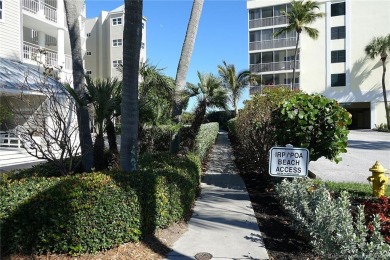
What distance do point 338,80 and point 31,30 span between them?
33.7 meters

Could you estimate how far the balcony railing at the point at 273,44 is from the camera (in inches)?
1609

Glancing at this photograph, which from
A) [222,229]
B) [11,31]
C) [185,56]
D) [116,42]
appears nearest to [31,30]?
[11,31]

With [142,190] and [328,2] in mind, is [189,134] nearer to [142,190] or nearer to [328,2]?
[142,190]

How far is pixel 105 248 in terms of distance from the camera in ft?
13.8

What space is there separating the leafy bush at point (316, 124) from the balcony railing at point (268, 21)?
124 ft

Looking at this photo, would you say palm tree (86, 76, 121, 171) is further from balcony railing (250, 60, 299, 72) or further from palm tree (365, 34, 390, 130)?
balcony railing (250, 60, 299, 72)

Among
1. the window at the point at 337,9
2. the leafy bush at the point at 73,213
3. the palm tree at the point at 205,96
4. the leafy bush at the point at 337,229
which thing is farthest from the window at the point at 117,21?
the leafy bush at the point at 337,229

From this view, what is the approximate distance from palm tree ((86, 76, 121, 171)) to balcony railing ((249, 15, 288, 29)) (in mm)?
37995

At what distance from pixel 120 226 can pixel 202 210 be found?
2337 millimetres

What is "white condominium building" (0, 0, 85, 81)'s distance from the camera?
1706cm

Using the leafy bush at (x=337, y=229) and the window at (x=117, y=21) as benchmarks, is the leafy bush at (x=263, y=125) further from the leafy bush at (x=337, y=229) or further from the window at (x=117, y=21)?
the window at (x=117, y=21)

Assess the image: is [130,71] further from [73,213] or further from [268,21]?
[268,21]

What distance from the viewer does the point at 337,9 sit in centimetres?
3903

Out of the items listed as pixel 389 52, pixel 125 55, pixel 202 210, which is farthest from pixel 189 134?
pixel 389 52
